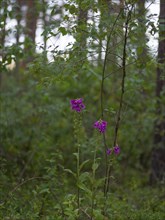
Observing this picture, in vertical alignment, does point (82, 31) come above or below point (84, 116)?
above

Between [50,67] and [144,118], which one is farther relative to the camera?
[144,118]

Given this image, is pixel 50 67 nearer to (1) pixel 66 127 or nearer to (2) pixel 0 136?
(2) pixel 0 136

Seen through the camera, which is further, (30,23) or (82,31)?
(30,23)

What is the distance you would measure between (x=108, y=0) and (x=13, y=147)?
351 centimetres

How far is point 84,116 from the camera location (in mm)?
7418

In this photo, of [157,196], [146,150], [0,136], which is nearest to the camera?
[157,196]

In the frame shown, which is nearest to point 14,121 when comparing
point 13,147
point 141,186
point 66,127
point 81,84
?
point 13,147

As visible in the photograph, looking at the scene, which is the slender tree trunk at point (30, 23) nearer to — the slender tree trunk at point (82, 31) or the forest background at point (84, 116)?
the forest background at point (84, 116)

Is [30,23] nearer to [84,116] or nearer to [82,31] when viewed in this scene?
[84,116]

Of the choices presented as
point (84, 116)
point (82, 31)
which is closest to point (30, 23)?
point (84, 116)

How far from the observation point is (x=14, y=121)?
7.87m

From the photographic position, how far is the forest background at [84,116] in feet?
14.4

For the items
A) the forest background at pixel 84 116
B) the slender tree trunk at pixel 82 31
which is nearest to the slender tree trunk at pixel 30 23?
the forest background at pixel 84 116

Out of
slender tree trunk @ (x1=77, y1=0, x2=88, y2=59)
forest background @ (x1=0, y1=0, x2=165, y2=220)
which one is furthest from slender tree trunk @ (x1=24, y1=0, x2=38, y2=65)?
slender tree trunk @ (x1=77, y1=0, x2=88, y2=59)
